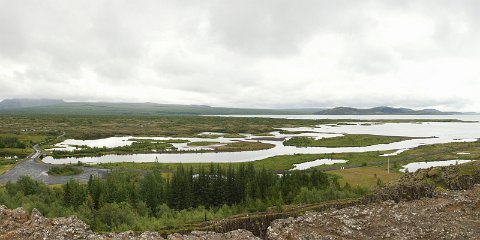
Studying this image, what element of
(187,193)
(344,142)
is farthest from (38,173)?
(344,142)

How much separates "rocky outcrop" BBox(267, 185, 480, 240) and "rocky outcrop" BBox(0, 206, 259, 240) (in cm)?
488

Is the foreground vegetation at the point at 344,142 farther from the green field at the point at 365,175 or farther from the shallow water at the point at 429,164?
the green field at the point at 365,175

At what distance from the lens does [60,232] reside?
30984 millimetres

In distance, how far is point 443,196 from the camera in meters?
36.9

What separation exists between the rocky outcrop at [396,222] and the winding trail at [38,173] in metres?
66.5

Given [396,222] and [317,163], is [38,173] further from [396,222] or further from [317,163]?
[396,222]

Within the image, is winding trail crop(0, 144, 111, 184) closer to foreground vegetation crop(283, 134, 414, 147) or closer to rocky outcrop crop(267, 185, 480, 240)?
rocky outcrop crop(267, 185, 480, 240)

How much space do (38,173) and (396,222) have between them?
9063cm

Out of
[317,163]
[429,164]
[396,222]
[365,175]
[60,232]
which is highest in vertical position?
[396,222]

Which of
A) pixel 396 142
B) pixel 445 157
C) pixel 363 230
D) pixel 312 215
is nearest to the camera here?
pixel 363 230

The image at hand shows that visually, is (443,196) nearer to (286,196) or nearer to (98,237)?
(286,196)

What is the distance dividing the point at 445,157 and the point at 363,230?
306 feet

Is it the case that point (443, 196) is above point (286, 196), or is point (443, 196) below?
above

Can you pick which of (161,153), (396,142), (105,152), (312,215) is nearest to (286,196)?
(312,215)
